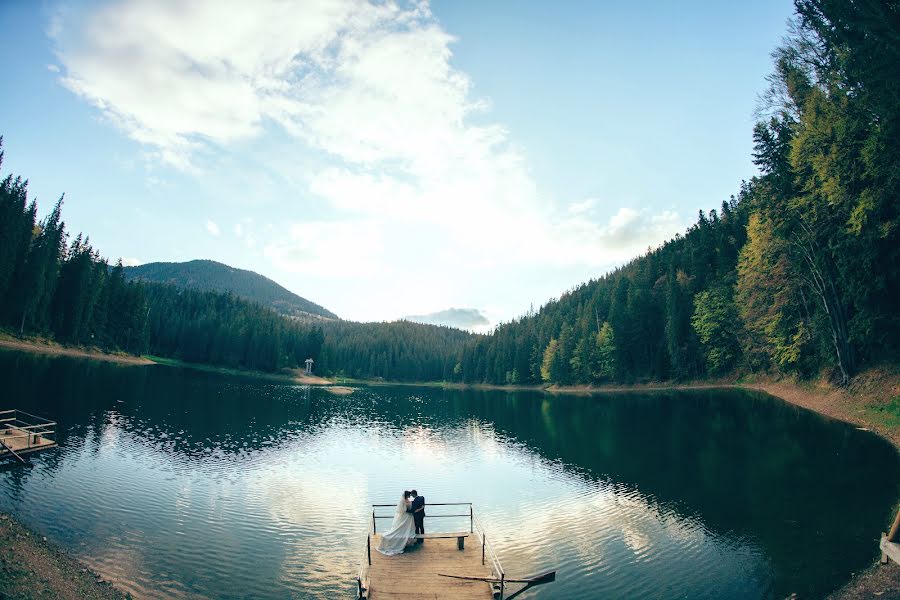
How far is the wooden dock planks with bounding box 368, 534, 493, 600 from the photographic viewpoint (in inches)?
666

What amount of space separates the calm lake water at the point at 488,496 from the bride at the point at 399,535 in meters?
1.95

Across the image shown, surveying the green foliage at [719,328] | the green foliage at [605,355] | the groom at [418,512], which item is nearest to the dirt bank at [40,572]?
the groom at [418,512]

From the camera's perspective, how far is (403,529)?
67.9 feet

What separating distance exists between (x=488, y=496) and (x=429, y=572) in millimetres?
16510

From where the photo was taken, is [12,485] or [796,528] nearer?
[796,528]

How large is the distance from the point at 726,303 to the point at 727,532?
262ft

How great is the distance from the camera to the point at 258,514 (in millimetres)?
27688

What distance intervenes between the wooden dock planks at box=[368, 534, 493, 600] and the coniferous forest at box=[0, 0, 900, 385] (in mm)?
32748

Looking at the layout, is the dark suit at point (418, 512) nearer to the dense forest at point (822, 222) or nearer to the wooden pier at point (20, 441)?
the wooden pier at point (20, 441)

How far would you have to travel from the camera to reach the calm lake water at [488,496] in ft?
65.2

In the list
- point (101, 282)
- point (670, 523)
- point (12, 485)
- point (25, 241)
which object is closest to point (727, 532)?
point (670, 523)

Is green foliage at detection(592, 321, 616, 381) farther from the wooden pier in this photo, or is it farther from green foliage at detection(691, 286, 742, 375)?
the wooden pier

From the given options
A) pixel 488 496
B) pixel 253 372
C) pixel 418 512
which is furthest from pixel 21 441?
pixel 253 372

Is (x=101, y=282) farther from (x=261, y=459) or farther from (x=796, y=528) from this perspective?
(x=796, y=528)
